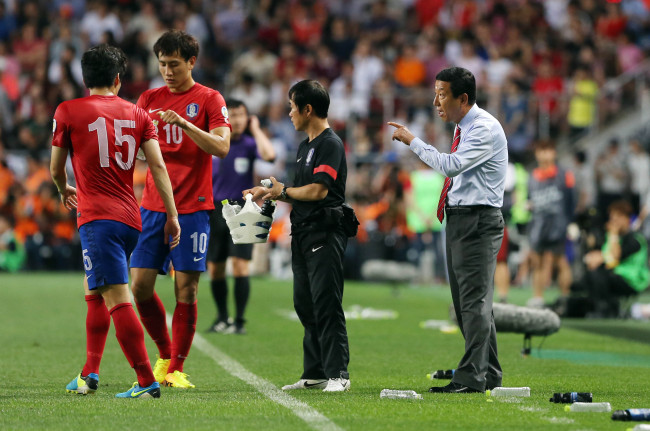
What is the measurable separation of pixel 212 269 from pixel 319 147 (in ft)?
15.2

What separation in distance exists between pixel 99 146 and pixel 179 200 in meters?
1.03

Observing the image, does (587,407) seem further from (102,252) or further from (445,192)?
(102,252)

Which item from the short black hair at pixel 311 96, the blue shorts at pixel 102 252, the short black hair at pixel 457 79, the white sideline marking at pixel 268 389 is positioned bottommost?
the white sideline marking at pixel 268 389

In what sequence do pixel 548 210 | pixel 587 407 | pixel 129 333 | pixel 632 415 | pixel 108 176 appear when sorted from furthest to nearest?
1. pixel 548 210
2. pixel 108 176
3. pixel 129 333
4. pixel 587 407
5. pixel 632 415

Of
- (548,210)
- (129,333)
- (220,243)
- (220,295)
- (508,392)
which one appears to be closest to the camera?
(129,333)

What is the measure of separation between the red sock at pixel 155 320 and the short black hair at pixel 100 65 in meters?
1.63

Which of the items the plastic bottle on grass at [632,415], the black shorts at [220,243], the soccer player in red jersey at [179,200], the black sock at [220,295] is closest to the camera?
the plastic bottle on grass at [632,415]

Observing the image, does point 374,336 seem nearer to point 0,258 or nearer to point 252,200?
point 252,200

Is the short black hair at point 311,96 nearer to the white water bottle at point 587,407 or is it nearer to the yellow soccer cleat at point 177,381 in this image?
the yellow soccer cleat at point 177,381

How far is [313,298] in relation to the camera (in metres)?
7.70

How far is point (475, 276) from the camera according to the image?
25.3ft

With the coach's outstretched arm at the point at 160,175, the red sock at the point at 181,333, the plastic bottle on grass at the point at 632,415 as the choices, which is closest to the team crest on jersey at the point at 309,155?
the coach's outstretched arm at the point at 160,175

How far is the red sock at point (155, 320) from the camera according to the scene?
7.97m

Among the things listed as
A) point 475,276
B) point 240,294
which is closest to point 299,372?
point 475,276
